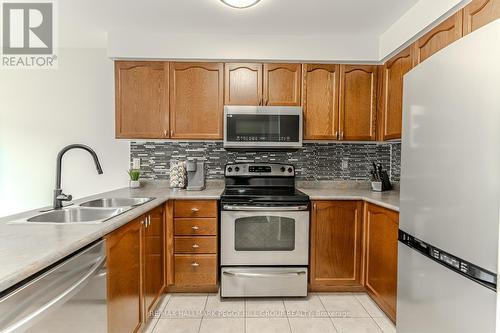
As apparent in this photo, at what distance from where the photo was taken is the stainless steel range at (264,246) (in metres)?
2.23

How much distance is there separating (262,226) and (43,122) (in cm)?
255

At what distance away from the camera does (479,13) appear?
4.67 ft

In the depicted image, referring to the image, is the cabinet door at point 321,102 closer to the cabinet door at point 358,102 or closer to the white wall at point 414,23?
the cabinet door at point 358,102

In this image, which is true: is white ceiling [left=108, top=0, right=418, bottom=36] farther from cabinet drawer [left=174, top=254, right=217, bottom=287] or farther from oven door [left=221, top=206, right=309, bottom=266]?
cabinet drawer [left=174, top=254, right=217, bottom=287]

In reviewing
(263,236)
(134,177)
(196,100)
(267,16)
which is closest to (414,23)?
(267,16)

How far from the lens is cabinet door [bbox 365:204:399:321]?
1.85 metres

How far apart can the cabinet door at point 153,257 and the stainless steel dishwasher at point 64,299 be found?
23.6 inches

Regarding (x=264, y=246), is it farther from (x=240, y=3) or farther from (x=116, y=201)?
(x=240, y=3)

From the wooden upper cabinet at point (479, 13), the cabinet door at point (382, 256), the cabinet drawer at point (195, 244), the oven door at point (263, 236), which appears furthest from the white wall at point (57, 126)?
the wooden upper cabinet at point (479, 13)

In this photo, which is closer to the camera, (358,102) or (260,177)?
(358,102)

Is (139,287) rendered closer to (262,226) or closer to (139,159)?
(262,226)

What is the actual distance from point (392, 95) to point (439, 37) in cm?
65

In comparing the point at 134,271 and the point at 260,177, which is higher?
the point at 260,177

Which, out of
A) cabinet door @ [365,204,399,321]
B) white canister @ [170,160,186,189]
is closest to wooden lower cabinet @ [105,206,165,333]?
white canister @ [170,160,186,189]
